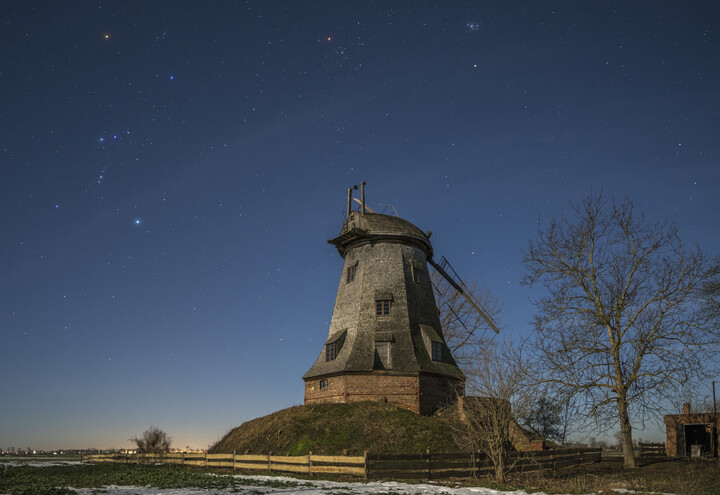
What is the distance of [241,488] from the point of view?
19500mm

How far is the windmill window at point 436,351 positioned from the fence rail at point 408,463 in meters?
11.1

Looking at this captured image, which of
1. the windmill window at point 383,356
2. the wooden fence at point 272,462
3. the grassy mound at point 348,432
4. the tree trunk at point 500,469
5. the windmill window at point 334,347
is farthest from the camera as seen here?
the windmill window at point 334,347

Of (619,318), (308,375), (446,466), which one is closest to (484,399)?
(446,466)

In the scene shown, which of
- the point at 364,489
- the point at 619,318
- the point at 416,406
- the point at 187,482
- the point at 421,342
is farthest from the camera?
the point at 421,342

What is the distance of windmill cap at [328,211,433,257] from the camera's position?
41031 millimetres

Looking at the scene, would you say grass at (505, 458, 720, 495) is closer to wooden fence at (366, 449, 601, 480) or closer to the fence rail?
the fence rail

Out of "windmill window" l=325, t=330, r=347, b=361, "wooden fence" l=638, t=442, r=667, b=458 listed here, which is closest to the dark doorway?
"wooden fence" l=638, t=442, r=667, b=458

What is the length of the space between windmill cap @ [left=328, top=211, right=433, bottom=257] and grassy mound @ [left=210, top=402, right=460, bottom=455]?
497 inches

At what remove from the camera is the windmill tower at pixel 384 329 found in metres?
35.7

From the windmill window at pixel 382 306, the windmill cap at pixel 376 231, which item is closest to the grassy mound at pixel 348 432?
the windmill window at pixel 382 306

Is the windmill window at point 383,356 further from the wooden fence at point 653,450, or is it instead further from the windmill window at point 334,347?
the wooden fence at point 653,450

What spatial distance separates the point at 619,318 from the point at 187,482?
65.3 ft

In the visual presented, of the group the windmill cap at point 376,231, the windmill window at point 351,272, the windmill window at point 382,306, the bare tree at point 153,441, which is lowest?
the bare tree at point 153,441

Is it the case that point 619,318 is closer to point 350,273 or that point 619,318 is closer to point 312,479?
point 312,479
